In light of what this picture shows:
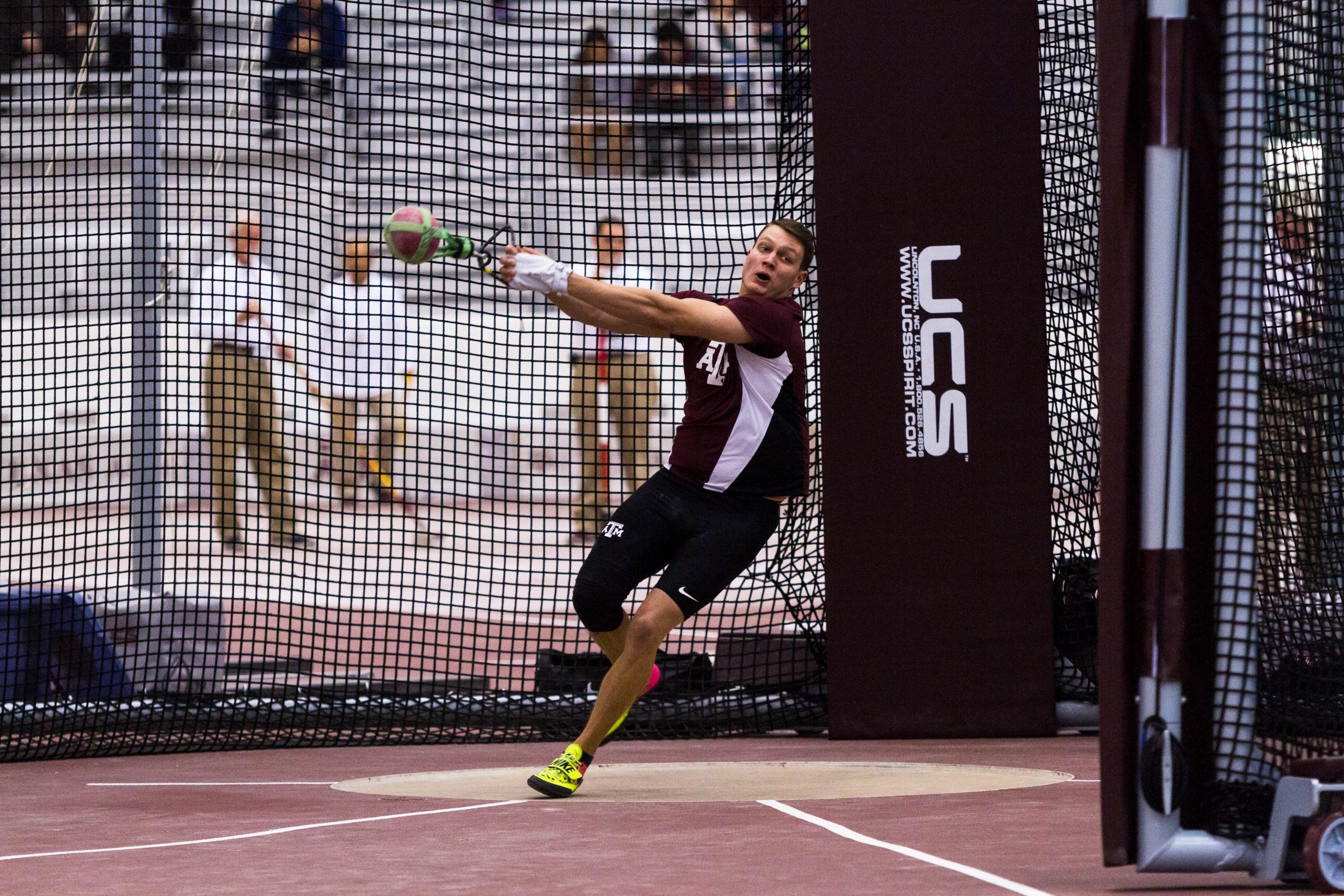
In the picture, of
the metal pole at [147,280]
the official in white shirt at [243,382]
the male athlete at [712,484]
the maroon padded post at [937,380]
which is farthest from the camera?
the official in white shirt at [243,382]

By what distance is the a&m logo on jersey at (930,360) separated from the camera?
676 centimetres

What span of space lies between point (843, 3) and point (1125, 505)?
402 centimetres

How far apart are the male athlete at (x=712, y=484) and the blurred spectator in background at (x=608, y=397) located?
3547 mm

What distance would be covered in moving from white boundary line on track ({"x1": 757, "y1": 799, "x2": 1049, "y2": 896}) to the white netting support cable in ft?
1.53

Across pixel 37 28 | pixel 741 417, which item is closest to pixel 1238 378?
pixel 741 417

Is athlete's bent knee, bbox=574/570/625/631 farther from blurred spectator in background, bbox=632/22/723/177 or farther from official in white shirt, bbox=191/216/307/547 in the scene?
blurred spectator in background, bbox=632/22/723/177

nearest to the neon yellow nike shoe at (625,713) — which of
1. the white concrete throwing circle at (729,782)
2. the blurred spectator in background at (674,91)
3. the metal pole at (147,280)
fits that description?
the white concrete throwing circle at (729,782)

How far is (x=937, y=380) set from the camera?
267 inches

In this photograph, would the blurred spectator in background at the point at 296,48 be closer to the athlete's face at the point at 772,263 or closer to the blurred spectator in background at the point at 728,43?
the blurred spectator in background at the point at 728,43

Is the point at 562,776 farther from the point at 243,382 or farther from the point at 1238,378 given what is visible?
the point at 243,382

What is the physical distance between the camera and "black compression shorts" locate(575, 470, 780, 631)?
531cm

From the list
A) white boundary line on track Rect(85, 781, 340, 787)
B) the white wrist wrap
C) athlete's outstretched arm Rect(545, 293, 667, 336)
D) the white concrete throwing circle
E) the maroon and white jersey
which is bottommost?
white boundary line on track Rect(85, 781, 340, 787)

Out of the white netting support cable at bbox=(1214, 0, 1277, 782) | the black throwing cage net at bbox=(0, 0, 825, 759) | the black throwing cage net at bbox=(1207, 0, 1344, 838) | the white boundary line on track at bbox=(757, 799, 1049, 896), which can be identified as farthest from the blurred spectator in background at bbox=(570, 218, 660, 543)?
the white netting support cable at bbox=(1214, 0, 1277, 782)

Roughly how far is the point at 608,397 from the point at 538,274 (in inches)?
248
